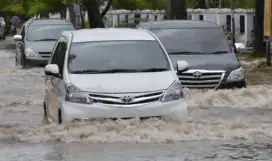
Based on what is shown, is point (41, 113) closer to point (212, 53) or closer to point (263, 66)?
point (212, 53)

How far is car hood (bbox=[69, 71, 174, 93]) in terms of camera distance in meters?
12.3

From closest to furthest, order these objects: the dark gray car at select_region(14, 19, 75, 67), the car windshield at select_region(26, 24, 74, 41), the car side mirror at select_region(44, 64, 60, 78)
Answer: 1. the car side mirror at select_region(44, 64, 60, 78)
2. the dark gray car at select_region(14, 19, 75, 67)
3. the car windshield at select_region(26, 24, 74, 41)

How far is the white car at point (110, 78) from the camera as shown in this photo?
40.3 ft

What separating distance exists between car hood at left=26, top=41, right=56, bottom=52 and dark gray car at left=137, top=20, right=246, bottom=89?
8344 mm

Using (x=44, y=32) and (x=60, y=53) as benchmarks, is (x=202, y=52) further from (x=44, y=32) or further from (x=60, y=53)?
(x=44, y=32)

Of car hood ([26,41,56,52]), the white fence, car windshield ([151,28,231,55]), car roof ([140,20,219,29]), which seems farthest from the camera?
the white fence

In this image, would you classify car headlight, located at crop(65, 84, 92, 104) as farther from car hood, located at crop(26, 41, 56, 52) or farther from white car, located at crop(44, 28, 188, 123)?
car hood, located at crop(26, 41, 56, 52)

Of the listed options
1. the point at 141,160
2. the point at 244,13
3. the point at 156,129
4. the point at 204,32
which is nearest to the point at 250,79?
the point at 204,32

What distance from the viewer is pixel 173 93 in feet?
41.1

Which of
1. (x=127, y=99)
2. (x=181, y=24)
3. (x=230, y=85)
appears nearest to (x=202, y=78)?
(x=230, y=85)

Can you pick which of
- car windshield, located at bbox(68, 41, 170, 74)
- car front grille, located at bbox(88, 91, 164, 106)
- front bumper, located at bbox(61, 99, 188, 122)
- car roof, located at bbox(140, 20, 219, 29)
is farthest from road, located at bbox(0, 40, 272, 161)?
car roof, located at bbox(140, 20, 219, 29)

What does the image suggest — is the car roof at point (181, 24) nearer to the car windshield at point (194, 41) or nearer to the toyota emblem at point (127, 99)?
the car windshield at point (194, 41)

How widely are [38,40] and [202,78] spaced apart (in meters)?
12.7

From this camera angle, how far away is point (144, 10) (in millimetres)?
59406
